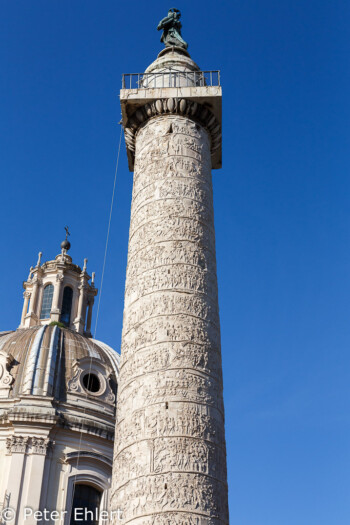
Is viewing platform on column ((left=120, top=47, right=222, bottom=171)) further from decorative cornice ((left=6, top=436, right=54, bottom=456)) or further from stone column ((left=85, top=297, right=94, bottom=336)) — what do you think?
stone column ((left=85, top=297, right=94, bottom=336))

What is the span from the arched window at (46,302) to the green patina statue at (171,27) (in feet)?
54.2

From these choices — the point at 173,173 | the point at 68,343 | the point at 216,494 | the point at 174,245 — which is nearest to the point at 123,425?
the point at 216,494

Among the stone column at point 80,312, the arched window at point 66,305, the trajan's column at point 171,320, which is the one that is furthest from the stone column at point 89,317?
the trajan's column at point 171,320

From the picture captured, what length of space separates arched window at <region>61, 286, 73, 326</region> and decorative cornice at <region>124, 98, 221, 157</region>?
17.5 metres

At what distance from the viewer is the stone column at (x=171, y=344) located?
25.3ft

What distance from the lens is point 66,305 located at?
93.8 ft

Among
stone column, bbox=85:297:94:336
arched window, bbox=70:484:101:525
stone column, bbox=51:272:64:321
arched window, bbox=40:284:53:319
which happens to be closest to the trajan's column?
arched window, bbox=70:484:101:525

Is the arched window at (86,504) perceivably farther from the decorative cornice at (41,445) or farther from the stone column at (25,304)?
the stone column at (25,304)

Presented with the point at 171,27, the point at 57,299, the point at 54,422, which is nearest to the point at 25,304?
the point at 57,299

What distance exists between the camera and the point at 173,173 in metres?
10.3

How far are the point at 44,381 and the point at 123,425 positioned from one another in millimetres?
13484

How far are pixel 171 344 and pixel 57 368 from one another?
46.7 feet

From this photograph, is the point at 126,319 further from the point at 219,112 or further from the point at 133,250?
the point at 219,112

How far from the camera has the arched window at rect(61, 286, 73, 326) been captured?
92.8 ft
